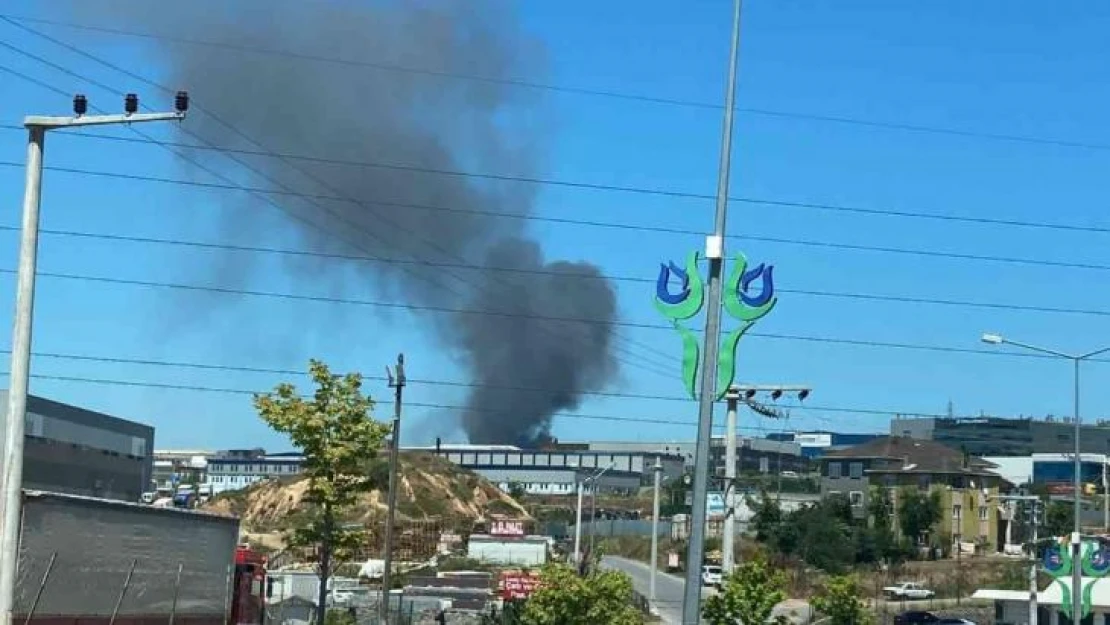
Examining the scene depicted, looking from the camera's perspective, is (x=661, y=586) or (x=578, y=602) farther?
(x=661, y=586)

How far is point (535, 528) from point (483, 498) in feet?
52.0

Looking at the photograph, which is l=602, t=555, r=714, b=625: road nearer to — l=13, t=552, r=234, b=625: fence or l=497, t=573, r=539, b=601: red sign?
l=497, t=573, r=539, b=601: red sign

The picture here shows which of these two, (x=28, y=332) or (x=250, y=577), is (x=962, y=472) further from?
(x=28, y=332)

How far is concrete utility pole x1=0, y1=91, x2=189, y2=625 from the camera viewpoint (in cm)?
2084

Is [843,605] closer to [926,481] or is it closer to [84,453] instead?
[84,453]

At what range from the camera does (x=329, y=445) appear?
4309 centimetres

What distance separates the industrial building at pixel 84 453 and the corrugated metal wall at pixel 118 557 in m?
14.2

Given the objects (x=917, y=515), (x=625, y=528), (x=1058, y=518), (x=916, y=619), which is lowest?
(x=916, y=619)

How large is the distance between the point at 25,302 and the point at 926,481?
426 feet

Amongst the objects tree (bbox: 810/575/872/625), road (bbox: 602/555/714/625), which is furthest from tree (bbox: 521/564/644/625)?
road (bbox: 602/555/714/625)

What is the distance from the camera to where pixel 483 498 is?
505 feet

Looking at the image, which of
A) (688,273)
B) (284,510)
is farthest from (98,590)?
(284,510)

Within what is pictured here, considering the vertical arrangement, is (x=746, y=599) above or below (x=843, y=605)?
above

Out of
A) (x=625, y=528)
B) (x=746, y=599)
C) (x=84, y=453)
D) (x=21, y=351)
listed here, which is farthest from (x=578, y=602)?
(x=625, y=528)
